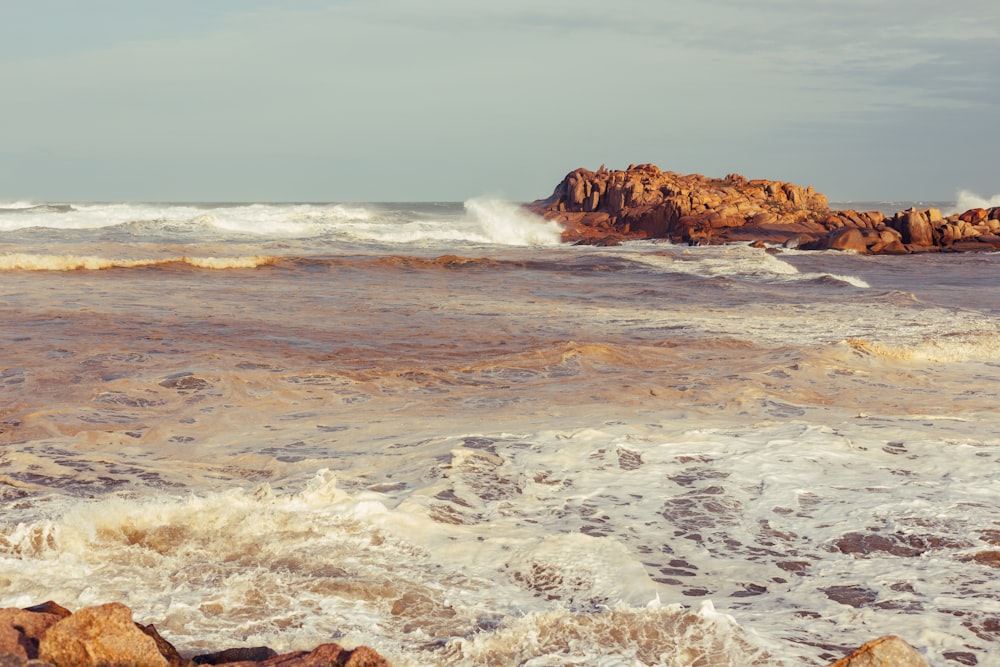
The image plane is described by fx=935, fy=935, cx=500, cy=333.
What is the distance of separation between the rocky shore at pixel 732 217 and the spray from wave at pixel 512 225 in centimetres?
95

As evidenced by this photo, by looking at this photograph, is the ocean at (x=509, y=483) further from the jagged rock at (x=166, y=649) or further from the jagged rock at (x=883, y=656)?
the jagged rock at (x=883, y=656)

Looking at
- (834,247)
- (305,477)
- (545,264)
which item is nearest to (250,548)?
(305,477)

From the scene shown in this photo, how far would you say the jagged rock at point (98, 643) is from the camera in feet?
10.5

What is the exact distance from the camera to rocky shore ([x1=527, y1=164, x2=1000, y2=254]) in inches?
1460

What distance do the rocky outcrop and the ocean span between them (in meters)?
0.48

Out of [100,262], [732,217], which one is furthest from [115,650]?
[732,217]

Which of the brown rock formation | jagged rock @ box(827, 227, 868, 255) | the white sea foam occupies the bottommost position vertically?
the white sea foam

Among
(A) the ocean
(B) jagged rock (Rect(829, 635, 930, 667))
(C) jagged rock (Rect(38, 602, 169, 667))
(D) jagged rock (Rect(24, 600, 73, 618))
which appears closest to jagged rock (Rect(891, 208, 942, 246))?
(A) the ocean

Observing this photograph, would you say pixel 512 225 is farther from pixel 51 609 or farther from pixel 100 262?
pixel 51 609

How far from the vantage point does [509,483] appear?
20.3 ft

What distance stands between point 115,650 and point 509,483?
328 cm

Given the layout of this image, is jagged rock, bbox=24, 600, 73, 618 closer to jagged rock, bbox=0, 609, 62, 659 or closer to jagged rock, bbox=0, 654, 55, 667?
jagged rock, bbox=0, 609, 62, 659

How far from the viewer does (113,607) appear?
3.30m

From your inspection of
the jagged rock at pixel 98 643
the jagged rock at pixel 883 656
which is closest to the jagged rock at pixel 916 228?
the jagged rock at pixel 883 656
